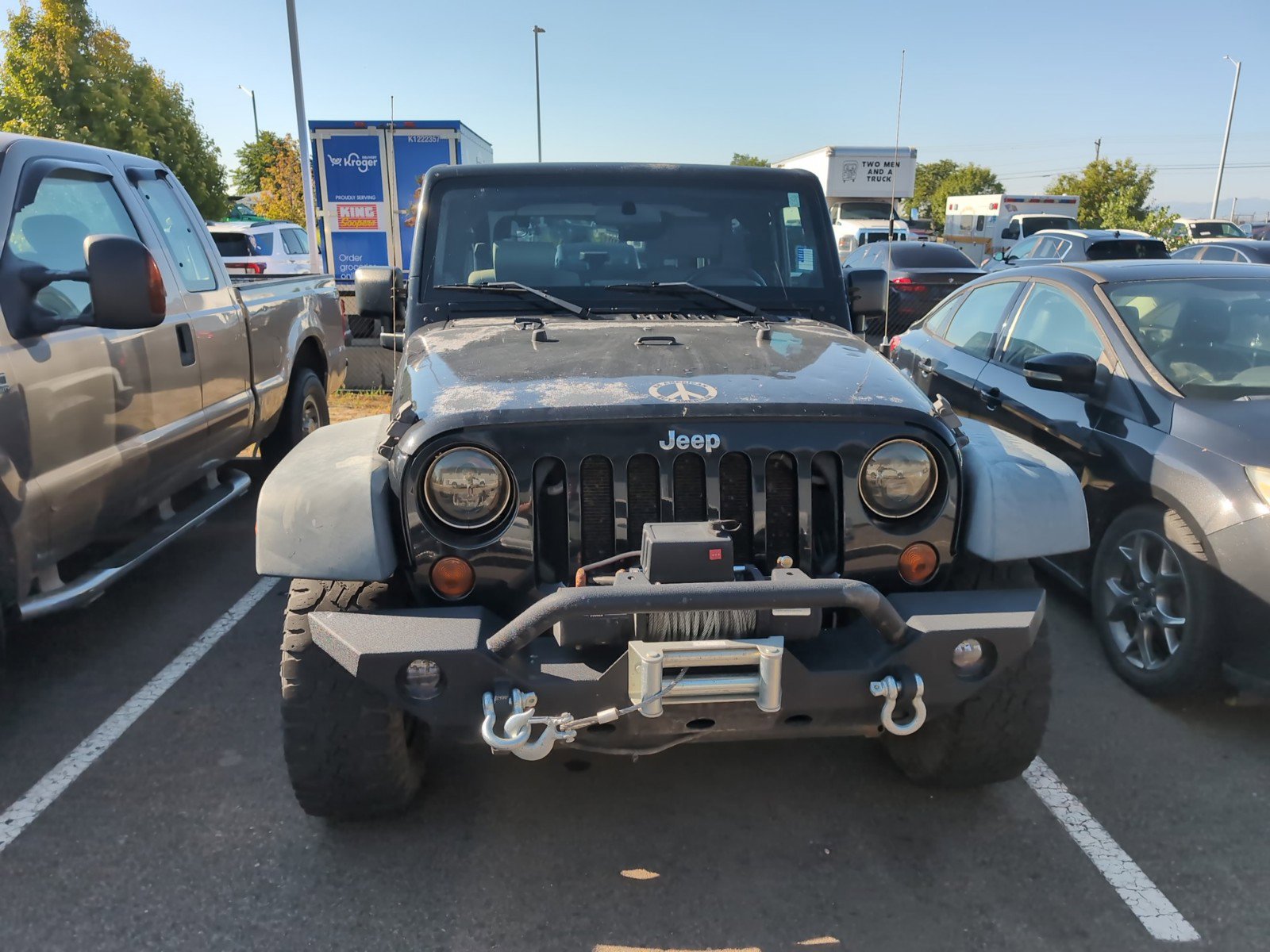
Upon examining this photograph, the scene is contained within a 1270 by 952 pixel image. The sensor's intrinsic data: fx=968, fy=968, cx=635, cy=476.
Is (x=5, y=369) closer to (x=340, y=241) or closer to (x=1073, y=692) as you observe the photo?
(x=1073, y=692)

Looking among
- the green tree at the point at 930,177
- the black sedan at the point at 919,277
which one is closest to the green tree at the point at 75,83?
the black sedan at the point at 919,277

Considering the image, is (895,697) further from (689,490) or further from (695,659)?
(689,490)

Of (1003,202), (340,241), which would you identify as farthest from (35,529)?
(1003,202)

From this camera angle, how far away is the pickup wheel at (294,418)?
20.8 ft

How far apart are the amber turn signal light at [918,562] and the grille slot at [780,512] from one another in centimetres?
31

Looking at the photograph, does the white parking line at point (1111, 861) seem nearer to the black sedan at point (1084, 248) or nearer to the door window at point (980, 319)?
the door window at point (980, 319)

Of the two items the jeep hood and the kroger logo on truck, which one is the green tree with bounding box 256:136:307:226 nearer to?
the kroger logo on truck

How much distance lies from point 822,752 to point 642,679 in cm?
146

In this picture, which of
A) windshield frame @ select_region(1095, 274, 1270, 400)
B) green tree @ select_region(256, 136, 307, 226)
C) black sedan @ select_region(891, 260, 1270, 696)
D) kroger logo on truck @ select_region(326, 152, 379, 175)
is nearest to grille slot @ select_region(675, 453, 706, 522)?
black sedan @ select_region(891, 260, 1270, 696)

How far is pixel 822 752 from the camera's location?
11.3 feet

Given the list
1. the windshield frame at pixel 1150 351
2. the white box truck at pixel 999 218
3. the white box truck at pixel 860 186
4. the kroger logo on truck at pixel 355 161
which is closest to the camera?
the windshield frame at pixel 1150 351

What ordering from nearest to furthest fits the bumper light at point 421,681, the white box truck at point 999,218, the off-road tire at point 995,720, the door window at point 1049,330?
the bumper light at point 421,681 → the off-road tire at point 995,720 → the door window at point 1049,330 → the white box truck at point 999,218

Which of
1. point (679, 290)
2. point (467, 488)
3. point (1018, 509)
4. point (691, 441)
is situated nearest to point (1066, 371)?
point (679, 290)

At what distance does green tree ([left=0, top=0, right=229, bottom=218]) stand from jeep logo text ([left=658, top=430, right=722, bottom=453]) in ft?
83.4
